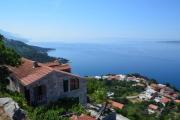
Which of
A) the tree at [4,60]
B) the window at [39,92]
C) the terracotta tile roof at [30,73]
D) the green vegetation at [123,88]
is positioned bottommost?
the green vegetation at [123,88]

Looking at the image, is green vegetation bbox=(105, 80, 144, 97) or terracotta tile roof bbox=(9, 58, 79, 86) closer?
terracotta tile roof bbox=(9, 58, 79, 86)

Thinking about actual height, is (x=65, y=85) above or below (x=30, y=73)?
below

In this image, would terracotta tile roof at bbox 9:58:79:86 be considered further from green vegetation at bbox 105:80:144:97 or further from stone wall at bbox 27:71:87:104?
→ green vegetation at bbox 105:80:144:97

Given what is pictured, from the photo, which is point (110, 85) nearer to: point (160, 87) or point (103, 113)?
point (160, 87)

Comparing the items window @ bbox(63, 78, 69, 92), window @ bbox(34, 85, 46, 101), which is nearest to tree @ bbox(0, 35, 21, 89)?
window @ bbox(34, 85, 46, 101)

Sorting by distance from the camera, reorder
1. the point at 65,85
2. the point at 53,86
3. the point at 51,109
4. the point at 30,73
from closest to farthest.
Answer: the point at 51,109 < the point at 53,86 < the point at 65,85 < the point at 30,73

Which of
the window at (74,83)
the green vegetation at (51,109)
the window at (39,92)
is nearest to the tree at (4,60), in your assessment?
the green vegetation at (51,109)

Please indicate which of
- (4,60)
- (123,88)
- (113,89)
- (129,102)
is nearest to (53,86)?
(4,60)

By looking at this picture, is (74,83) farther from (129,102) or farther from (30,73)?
(129,102)

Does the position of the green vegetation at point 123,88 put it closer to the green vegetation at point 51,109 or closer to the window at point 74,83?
the window at point 74,83
